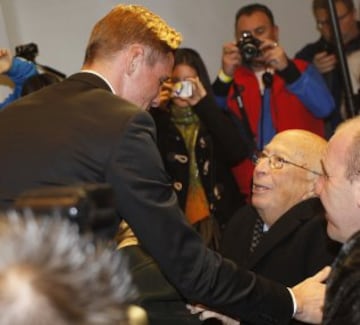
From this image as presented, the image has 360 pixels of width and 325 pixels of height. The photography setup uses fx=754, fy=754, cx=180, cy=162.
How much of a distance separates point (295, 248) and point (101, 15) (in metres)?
2.18

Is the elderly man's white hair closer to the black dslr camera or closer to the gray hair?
the gray hair

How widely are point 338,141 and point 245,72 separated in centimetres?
165

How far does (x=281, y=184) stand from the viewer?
239 cm

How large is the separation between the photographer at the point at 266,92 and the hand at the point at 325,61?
0.33 metres

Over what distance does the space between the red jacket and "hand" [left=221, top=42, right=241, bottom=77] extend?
43 millimetres

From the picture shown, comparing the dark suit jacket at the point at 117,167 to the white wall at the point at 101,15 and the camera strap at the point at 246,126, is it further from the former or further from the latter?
the white wall at the point at 101,15

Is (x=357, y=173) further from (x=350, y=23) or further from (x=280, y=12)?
(x=280, y=12)

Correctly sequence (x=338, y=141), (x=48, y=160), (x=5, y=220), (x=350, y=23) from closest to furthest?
(x=5, y=220), (x=48, y=160), (x=338, y=141), (x=350, y=23)

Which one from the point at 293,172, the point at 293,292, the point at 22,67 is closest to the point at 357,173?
the point at 293,292

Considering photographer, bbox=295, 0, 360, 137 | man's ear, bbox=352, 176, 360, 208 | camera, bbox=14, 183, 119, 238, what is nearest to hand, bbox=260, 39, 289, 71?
photographer, bbox=295, 0, 360, 137

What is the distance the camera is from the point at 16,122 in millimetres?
1723

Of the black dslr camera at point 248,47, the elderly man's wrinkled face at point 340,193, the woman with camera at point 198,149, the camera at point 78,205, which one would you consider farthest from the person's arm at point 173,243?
the black dslr camera at point 248,47

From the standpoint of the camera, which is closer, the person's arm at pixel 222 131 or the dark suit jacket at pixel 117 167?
the dark suit jacket at pixel 117 167

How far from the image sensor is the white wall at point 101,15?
12.5 ft
